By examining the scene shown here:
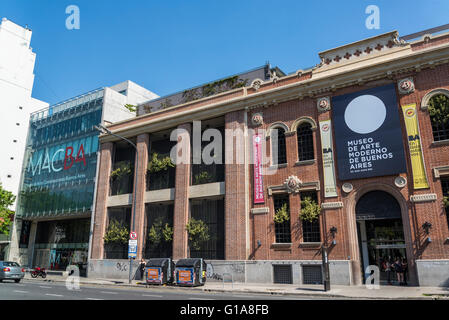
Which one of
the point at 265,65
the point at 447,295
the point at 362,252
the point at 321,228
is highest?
the point at 265,65

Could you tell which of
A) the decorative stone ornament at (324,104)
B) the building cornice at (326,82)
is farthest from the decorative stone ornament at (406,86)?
the decorative stone ornament at (324,104)

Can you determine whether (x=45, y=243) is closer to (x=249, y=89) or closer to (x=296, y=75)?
(x=249, y=89)

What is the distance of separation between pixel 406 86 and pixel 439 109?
2378mm

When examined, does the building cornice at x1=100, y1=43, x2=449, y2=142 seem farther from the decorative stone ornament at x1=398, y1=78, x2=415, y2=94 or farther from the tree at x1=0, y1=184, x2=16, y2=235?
the tree at x1=0, y1=184, x2=16, y2=235

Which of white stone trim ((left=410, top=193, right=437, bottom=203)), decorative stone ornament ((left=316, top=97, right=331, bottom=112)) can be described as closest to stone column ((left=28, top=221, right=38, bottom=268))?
decorative stone ornament ((left=316, top=97, right=331, bottom=112))

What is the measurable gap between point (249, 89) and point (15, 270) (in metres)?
21.6

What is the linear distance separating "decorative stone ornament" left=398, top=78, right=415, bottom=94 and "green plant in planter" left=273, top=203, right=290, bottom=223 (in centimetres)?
1059

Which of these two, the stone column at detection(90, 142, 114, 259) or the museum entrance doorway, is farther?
the stone column at detection(90, 142, 114, 259)

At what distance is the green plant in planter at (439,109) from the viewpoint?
66.1ft

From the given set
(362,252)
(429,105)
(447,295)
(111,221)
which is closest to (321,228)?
(362,252)

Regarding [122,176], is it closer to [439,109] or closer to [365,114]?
[365,114]

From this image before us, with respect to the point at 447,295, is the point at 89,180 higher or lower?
higher

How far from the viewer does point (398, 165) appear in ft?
68.0

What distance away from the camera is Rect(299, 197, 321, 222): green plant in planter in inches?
895
